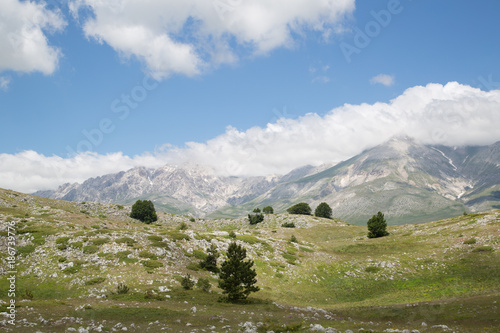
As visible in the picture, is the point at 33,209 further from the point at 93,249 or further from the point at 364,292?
the point at 364,292

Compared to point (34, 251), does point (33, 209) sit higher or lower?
higher

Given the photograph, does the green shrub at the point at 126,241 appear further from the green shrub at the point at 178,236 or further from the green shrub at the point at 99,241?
the green shrub at the point at 178,236

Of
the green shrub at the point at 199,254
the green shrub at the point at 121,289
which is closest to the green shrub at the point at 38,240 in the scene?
the green shrub at the point at 121,289

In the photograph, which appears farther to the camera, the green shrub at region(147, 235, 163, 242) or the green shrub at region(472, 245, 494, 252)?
the green shrub at region(147, 235, 163, 242)

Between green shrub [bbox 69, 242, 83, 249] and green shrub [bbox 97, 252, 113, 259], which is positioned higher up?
green shrub [bbox 69, 242, 83, 249]

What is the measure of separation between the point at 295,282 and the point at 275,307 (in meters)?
15.4

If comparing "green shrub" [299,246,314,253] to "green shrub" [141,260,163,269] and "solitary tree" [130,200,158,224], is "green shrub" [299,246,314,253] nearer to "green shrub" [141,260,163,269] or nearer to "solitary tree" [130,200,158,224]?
"green shrub" [141,260,163,269]

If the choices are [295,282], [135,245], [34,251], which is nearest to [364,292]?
[295,282]

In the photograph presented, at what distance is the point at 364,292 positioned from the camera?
40938 millimetres

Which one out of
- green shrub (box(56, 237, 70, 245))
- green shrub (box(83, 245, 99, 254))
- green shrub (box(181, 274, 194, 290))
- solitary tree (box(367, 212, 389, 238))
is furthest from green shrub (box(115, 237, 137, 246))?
solitary tree (box(367, 212, 389, 238))

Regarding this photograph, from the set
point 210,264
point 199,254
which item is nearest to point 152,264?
point 210,264

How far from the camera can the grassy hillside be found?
2259 centimetres

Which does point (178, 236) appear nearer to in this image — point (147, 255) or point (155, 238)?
point (155, 238)

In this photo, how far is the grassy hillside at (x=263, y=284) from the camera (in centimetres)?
2259
